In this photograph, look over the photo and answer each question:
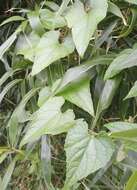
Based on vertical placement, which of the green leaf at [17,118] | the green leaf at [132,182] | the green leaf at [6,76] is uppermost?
the green leaf at [6,76]

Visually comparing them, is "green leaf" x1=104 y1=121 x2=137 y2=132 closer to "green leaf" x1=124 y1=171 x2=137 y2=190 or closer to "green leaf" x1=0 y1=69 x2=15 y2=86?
"green leaf" x1=124 y1=171 x2=137 y2=190

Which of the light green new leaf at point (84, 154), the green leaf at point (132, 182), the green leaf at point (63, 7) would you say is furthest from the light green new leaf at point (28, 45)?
the green leaf at point (132, 182)

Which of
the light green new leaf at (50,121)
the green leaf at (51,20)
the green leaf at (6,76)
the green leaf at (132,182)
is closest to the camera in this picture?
the green leaf at (132,182)

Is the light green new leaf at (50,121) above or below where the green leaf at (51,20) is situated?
below

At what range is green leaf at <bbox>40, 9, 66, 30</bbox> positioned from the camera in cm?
84

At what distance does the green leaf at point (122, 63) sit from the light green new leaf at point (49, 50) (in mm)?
99

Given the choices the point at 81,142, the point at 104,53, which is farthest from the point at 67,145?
the point at 104,53

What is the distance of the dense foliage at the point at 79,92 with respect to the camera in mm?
661

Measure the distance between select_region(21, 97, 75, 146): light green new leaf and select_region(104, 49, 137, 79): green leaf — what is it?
0.36 ft

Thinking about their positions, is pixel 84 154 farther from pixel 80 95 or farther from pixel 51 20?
pixel 51 20

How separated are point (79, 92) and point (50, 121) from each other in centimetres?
8

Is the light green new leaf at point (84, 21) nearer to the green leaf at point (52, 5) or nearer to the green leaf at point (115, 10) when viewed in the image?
the green leaf at point (115, 10)

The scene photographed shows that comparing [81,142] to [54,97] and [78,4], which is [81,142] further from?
[78,4]

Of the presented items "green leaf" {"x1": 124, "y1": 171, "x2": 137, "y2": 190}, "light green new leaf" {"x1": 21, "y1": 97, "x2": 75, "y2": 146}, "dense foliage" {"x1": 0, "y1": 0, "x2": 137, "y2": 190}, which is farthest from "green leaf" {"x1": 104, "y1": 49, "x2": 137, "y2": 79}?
"green leaf" {"x1": 124, "y1": 171, "x2": 137, "y2": 190}
